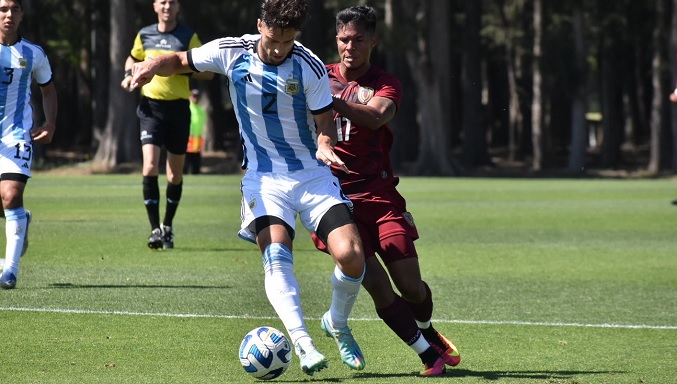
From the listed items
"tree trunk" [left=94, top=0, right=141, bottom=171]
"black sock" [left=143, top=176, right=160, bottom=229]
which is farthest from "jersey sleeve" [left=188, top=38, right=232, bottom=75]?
"tree trunk" [left=94, top=0, right=141, bottom=171]

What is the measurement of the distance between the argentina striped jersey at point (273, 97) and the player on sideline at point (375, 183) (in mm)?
275

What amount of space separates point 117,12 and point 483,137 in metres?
19.1

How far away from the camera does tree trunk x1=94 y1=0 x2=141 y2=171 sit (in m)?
40.4

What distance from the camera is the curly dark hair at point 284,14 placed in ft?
22.2

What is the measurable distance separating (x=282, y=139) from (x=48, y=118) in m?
4.08

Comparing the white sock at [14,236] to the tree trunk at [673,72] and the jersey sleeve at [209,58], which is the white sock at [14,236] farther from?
the tree trunk at [673,72]

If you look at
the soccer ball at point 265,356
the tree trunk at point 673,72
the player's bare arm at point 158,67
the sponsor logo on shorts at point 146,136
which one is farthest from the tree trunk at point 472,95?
the soccer ball at point 265,356

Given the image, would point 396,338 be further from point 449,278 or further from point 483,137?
point 483,137

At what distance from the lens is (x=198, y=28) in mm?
49719

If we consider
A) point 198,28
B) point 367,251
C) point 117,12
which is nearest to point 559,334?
point 367,251

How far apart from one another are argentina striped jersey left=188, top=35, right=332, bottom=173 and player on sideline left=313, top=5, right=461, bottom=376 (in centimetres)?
28

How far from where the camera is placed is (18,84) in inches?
410

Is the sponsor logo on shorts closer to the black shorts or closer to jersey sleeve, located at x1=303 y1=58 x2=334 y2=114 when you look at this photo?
the black shorts

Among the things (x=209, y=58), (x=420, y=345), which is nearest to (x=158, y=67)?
(x=209, y=58)
